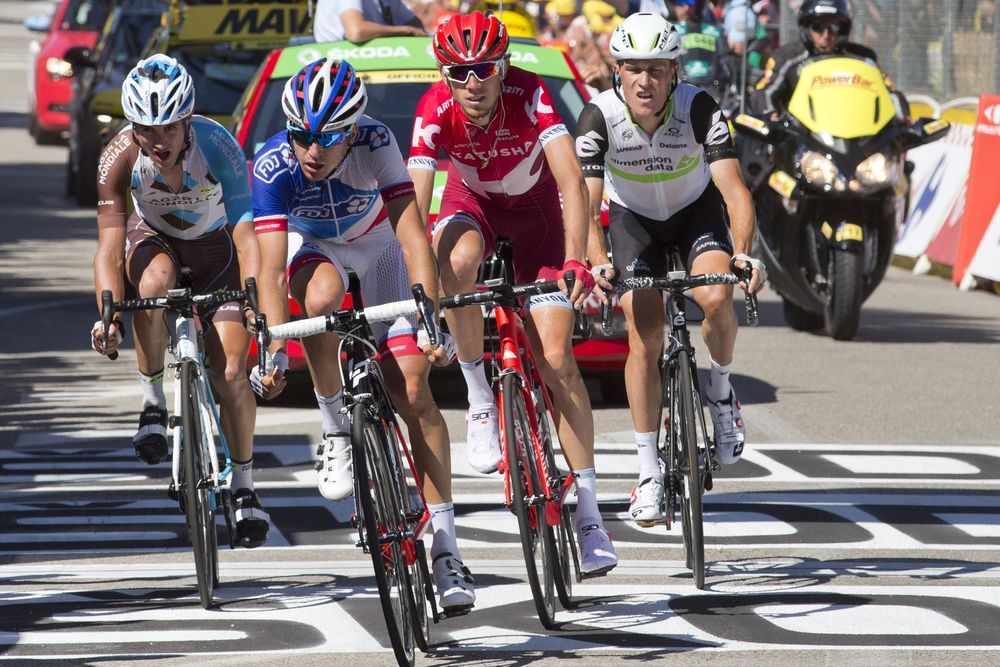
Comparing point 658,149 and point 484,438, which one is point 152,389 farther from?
point 658,149

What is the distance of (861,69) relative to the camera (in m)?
14.6

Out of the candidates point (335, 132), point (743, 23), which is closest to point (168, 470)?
point (335, 132)

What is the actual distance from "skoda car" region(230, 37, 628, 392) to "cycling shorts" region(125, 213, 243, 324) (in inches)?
134

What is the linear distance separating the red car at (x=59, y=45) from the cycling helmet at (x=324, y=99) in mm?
22685

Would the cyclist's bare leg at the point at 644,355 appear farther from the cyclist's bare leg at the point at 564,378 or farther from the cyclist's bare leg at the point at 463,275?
the cyclist's bare leg at the point at 463,275

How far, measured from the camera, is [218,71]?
15844mm

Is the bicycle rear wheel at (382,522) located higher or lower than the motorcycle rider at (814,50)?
lower

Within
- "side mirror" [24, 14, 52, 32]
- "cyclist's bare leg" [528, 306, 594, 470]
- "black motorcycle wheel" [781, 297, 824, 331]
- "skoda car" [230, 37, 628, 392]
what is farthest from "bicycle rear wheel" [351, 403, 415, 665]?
"side mirror" [24, 14, 52, 32]

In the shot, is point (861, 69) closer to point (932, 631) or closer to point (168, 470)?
point (168, 470)

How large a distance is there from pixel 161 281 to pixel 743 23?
486 inches

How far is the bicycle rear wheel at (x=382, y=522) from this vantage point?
243 inches

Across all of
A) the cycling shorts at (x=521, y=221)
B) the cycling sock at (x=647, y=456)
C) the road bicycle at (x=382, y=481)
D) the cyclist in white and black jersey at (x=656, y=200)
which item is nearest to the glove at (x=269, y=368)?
the road bicycle at (x=382, y=481)

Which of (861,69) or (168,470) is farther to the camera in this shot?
(861,69)

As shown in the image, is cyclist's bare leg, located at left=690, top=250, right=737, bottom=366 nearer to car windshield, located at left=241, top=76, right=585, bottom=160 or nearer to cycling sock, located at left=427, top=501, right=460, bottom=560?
cycling sock, located at left=427, top=501, right=460, bottom=560
